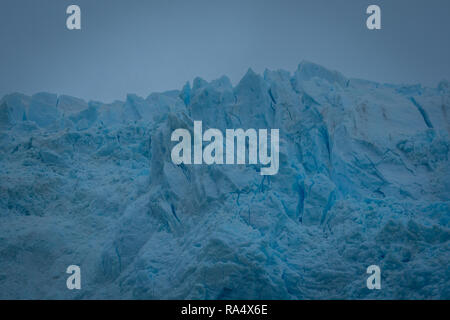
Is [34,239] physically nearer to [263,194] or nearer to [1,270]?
[1,270]

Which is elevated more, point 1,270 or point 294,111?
point 294,111

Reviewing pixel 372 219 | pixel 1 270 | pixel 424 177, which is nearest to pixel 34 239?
pixel 1 270

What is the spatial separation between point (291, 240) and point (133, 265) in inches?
114

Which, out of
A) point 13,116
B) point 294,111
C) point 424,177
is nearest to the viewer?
point 424,177

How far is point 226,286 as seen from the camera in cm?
679

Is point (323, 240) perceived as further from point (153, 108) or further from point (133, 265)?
point (153, 108)

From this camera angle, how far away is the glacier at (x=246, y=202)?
6.94 meters

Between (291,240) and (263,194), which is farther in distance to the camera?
(263,194)

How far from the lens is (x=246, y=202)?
8141 millimetres

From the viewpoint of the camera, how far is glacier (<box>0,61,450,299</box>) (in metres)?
6.94

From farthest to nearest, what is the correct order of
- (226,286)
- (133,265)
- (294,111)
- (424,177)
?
(294,111)
(424,177)
(133,265)
(226,286)
